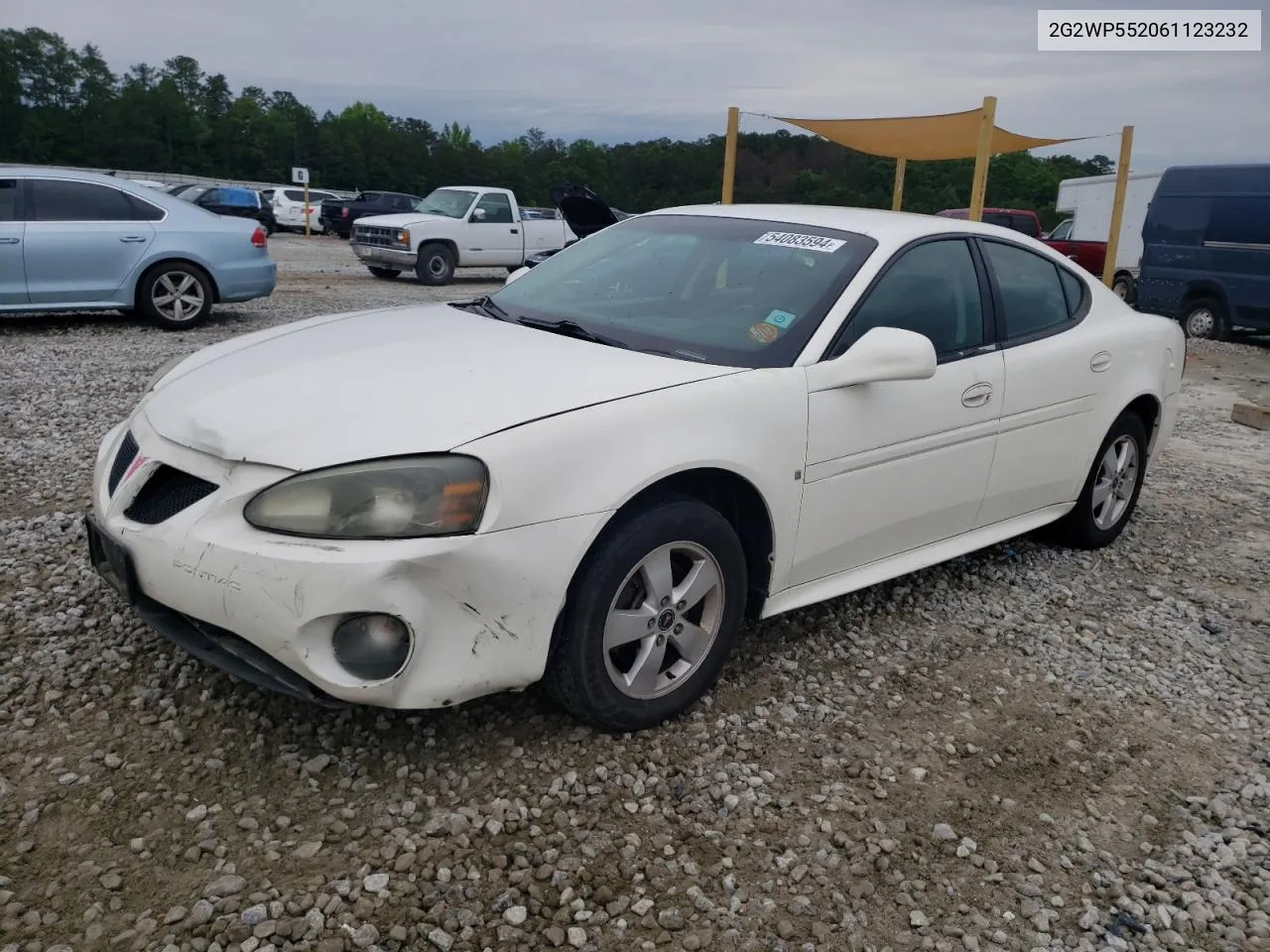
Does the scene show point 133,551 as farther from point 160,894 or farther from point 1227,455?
point 1227,455

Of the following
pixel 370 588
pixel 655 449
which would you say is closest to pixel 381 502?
pixel 370 588

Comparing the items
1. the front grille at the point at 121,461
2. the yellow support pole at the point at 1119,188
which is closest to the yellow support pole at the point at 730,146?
the yellow support pole at the point at 1119,188

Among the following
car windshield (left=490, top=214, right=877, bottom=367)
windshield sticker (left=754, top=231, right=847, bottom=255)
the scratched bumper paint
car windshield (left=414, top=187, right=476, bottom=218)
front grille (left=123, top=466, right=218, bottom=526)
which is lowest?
the scratched bumper paint

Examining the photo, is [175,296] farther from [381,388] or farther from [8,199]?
[381,388]

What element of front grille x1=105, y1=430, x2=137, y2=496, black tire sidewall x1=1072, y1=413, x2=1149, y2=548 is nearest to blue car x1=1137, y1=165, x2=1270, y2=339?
black tire sidewall x1=1072, y1=413, x2=1149, y2=548

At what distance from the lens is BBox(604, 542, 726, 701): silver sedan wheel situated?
9.36 ft

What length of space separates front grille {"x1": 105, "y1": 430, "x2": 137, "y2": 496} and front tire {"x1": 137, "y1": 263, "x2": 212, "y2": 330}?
7356 millimetres

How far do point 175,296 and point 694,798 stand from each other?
28.6 feet

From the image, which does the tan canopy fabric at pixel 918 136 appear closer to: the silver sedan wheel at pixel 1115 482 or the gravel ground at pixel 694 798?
the silver sedan wheel at pixel 1115 482

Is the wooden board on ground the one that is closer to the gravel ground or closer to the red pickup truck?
the gravel ground

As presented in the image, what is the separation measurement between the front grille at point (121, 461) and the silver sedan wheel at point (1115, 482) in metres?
3.92

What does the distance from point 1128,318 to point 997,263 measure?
1001 millimetres

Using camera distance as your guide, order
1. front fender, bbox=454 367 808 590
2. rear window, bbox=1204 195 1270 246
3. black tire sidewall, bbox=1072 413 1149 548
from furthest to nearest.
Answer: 1. rear window, bbox=1204 195 1270 246
2. black tire sidewall, bbox=1072 413 1149 548
3. front fender, bbox=454 367 808 590

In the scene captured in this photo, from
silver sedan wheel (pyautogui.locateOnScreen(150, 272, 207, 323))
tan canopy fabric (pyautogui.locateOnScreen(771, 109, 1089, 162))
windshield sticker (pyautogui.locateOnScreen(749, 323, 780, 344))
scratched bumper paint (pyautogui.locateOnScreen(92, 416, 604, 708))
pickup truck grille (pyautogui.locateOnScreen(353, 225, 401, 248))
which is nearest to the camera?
scratched bumper paint (pyautogui.locateOnScreen(92, 416, 604, 708))
